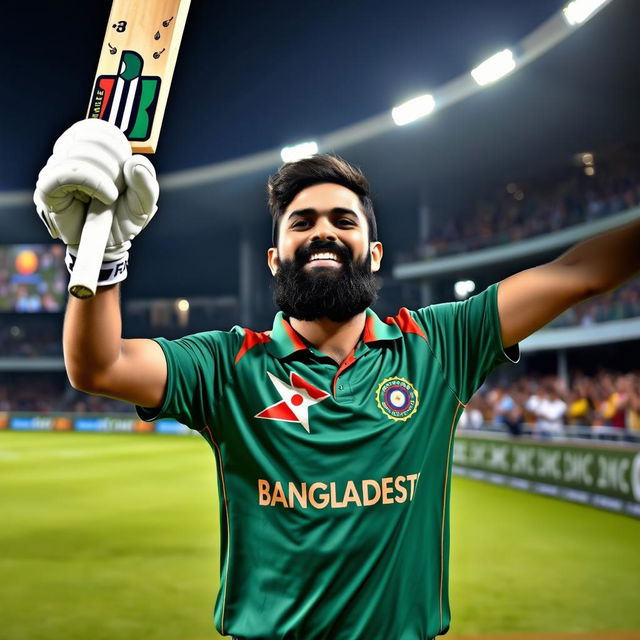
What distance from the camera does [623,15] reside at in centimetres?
1838

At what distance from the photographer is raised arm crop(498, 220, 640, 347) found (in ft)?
7.98

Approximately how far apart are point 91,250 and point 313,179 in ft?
2.89

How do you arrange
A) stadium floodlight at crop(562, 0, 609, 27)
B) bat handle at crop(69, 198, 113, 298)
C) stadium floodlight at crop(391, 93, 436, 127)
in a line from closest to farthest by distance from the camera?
1. bat handle at crop(69, 198, 113, 298)
2. stadium floodlight at crop(562, 0, 609, 27)
3. stadium floodlight at crop(391, 93, 436, 127)

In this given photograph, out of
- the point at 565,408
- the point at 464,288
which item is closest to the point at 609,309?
the point at 565,408

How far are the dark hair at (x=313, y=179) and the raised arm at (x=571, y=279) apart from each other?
55cm

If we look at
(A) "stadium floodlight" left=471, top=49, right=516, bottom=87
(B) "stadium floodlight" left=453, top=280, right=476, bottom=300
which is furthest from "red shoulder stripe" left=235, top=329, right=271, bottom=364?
(B) "stadium floodlight" left=453, top=280, right=476, bottom=300

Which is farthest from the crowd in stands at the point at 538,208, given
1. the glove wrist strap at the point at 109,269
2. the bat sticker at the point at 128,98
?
the glove wrist strap at the point at 109,269

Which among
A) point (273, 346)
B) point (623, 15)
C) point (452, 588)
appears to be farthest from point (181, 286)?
point (273, 346)

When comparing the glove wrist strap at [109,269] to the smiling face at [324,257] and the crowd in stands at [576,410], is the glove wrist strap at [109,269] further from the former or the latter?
the crowd in stands at [576,410]

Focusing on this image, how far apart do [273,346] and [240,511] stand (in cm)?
55

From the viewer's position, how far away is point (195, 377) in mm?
2455

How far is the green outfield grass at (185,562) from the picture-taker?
20.8 ft

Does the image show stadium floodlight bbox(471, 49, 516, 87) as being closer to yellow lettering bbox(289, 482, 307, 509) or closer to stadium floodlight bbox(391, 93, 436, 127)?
stadium floodlight bbox(391, 93, 436, 127)

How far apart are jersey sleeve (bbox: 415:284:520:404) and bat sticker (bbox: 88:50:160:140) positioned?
1.16m
